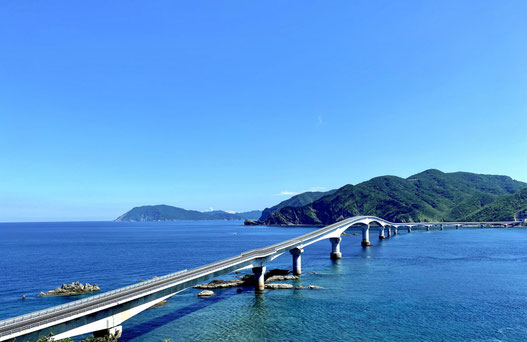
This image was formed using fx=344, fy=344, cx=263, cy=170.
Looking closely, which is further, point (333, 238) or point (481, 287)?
point (333, 238)

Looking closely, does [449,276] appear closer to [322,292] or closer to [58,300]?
[322,292]

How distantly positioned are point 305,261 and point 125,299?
90.0 m

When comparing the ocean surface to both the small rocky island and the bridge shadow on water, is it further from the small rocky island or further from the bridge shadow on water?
Answer: the small rocky island

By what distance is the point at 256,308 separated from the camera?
64125 millimetres

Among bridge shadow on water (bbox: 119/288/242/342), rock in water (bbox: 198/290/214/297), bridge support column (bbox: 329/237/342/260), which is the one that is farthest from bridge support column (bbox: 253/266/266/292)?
bridge support column (bbox: 329/237/342/260)

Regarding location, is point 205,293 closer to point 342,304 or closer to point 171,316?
point 171,316

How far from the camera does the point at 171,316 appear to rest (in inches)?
2329

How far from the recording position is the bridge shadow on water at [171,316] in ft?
166

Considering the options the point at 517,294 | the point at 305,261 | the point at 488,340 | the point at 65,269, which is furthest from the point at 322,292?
the point at 65,269

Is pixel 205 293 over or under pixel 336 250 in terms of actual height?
under

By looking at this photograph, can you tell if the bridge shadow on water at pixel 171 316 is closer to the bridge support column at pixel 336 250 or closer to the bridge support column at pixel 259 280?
the bridge support column at pixel 259 280

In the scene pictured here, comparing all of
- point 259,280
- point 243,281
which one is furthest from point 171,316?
point 243,281

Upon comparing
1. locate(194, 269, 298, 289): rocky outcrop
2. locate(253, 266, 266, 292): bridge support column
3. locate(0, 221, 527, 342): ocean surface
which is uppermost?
locate(253, 266, 266, 292): bridge support column

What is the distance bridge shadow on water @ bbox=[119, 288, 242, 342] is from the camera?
1988 inches
